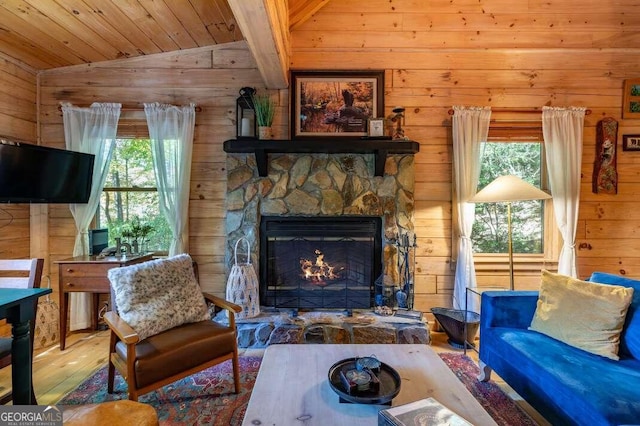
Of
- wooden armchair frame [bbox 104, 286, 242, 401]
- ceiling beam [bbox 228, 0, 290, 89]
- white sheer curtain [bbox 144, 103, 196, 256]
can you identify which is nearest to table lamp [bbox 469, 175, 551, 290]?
ceiling beam [bbox 228, 0, 290, 89]

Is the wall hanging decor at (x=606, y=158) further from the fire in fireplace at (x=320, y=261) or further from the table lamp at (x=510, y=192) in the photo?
the fire in fireplace at (x=320, y=261)

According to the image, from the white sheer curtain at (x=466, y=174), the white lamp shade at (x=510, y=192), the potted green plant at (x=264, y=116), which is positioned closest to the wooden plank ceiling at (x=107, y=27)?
the potted green plant at (x=264, y=116)

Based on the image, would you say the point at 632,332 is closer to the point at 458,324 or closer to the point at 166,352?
the point at 458,324

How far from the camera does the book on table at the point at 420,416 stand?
1066mm

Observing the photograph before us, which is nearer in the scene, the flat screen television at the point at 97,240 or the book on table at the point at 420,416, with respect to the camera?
the book on table at the point at 420,416

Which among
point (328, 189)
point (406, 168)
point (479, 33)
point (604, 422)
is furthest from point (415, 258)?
point (479, 33)

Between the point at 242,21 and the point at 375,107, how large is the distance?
5.16ft

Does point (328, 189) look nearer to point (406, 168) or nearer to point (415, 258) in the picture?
point (406, 168)

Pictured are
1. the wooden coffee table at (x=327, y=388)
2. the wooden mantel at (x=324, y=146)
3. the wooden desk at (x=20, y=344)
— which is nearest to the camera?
the wooden coffee table at (x=327, y=388)

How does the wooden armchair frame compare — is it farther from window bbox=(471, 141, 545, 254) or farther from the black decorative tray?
window bbox=(471, 141, 545, 254)

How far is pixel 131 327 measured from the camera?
5.93 feet

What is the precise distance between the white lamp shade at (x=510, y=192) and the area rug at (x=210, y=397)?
128cm

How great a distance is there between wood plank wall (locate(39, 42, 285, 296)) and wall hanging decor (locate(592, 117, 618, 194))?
331 cm

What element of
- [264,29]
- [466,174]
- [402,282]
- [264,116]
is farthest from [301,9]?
[402,282]
